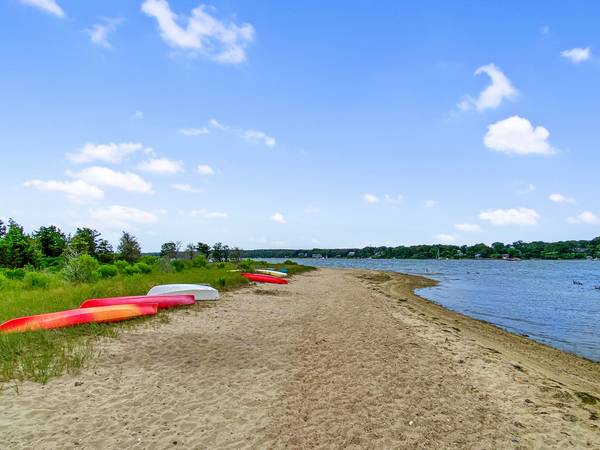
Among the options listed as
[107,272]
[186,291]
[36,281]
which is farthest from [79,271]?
[186,291]

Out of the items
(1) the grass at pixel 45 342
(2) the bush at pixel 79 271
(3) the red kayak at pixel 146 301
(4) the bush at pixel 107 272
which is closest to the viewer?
(1) the grass at pixel 45 342

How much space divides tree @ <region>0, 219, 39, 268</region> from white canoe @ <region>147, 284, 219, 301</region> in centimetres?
3303

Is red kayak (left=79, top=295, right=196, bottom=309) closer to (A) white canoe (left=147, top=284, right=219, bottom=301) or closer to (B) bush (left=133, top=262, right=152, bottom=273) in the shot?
(A) white canoe (left=147, top=284, right=219, bottom=301)

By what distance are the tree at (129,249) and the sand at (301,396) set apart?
1534 inches

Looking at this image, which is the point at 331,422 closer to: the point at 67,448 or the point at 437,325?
the point at 67,448

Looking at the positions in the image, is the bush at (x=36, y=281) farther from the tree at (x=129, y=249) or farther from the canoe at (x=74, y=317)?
the tree at (x=129, y=249)

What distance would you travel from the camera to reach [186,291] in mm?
15375

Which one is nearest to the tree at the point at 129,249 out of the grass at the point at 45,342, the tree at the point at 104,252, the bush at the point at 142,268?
the tree at the point at 104,252

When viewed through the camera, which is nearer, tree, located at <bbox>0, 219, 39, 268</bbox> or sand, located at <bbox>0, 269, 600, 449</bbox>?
sand, located at <bbox>0, 269, 600, 449</bbox>

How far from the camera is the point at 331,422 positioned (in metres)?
5.55

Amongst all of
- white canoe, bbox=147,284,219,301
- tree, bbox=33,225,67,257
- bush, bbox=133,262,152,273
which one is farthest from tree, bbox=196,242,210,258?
white canoe, bbox=147,284,219,301

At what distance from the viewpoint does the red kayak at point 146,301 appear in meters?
12.1

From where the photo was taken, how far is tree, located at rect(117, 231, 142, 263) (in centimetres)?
4641

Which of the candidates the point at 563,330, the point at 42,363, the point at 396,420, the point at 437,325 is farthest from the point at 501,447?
the point at 563,330
